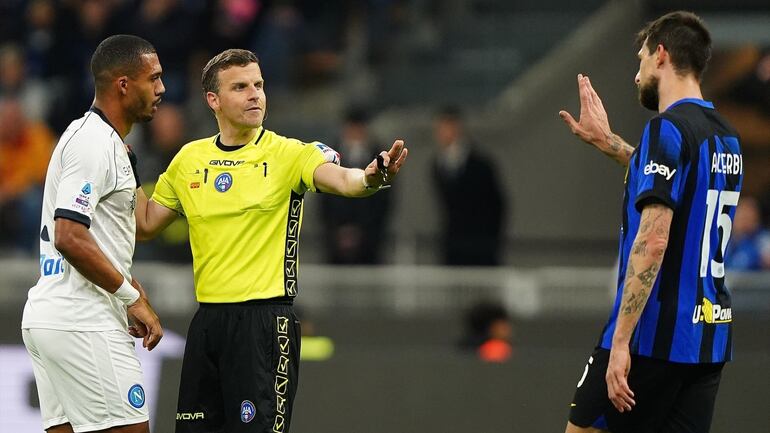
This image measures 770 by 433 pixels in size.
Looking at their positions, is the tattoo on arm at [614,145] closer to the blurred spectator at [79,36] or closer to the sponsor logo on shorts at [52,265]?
the sponsor logo on shorts at [52,265]

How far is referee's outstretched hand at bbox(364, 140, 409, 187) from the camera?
5188 mm

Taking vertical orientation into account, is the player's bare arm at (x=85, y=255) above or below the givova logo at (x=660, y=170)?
below

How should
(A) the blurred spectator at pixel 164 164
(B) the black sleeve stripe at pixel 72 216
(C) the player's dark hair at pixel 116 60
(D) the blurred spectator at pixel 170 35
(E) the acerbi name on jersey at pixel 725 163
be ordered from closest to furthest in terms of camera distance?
(E) the acerbi name on jersey at pixel 725 163
(B) the black sleeve stripe at pixel 72 216
(C) the player's dark hair at pixel 116 60
(A) the blurred spectator at pixel 164 164
(D) the blurred spectator at pixel 170 35

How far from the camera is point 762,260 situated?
35.9 feet

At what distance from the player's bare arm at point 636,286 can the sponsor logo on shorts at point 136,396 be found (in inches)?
71.9

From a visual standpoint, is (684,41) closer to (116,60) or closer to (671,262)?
(671,262)

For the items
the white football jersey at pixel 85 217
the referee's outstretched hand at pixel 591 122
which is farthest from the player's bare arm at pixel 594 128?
the white football jersey at pixel 85 217

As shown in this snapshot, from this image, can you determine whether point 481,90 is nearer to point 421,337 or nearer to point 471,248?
point 471,248

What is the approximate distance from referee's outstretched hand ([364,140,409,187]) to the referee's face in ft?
2.21

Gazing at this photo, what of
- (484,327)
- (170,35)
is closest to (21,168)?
(170,35)

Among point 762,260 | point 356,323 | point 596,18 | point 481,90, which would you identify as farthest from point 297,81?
point 762,260

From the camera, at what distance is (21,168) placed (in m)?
12.3

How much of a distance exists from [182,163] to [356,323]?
5.19 m

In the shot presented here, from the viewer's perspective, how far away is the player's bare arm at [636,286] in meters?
4.96
